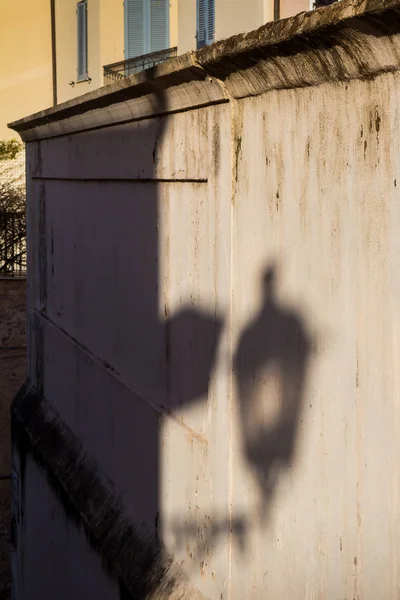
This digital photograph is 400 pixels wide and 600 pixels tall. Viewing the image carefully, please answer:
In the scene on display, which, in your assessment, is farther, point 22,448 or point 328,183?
point 22,448

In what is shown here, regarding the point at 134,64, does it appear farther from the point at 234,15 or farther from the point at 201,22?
the point at 234,15

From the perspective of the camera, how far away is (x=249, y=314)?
331 centimetres

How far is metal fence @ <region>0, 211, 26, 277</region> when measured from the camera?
1609 centimetres

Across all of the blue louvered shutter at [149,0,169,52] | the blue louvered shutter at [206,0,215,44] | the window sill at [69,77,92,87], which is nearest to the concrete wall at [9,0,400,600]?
the blue louvered shutter at [206,0,215,44]

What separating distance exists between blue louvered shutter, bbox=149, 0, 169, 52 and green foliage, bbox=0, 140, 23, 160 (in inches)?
140

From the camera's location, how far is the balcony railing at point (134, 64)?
21.0 meters

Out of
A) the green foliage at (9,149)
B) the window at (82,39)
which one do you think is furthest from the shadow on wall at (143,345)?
the window at (82,39)

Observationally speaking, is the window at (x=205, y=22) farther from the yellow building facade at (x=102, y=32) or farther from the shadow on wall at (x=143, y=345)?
the shadow on wall at (x=143, y=345)

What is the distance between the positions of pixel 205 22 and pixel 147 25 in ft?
19.6

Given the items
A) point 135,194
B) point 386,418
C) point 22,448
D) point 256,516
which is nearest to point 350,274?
point 386,418

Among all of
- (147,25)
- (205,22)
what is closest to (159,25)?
(147,25)

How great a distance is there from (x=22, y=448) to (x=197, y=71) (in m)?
4.55

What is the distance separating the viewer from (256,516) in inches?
129

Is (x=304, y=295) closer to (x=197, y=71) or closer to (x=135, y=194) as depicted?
(x=197, y=71)
